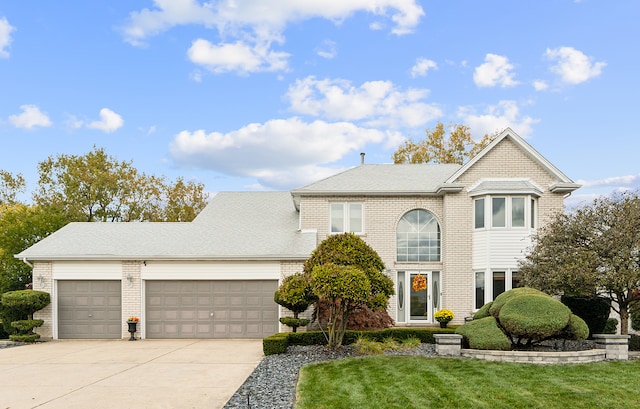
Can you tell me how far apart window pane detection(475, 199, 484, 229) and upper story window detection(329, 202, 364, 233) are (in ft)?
15.3

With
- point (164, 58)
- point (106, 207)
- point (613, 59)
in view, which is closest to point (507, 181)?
point (613, 59)

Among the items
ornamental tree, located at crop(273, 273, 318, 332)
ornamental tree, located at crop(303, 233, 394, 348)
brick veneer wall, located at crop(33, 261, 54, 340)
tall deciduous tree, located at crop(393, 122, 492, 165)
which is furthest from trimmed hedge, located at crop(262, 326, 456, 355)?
tall deciduous tree, located at crop(393, 122, 492, 165)

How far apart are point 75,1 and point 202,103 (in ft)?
22.6

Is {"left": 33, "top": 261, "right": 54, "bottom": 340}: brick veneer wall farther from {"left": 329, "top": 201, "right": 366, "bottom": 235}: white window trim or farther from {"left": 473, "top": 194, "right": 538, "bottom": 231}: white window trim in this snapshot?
{"left": 473, "top": 194, "right": 538, "bottom": 231}: white window trim

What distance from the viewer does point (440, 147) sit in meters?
40.3

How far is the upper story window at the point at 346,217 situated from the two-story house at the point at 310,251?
4cm

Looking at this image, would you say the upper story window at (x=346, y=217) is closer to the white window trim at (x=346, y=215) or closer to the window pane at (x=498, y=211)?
the white window trim at (x=346, y=215)

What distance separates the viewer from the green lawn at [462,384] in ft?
30.2

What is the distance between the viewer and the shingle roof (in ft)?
70.9

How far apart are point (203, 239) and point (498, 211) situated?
12.0 m

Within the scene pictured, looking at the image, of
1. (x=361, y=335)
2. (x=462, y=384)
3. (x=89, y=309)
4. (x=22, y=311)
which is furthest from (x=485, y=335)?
(x=22, y=311)

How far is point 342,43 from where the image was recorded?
18953 mm

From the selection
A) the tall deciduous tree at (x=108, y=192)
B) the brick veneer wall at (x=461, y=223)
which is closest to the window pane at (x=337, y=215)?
the brick veneer wall at (x=461, y=223)

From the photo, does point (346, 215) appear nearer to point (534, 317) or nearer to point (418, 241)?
point (418, 241)
